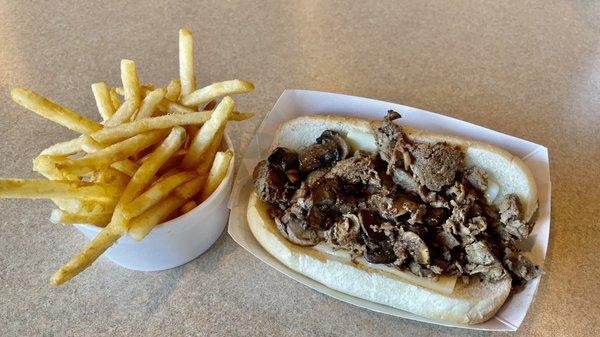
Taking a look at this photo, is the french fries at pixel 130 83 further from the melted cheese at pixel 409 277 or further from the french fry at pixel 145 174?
the melted cheese at pixel 409 277

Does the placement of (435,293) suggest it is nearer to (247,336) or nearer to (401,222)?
(401,222)

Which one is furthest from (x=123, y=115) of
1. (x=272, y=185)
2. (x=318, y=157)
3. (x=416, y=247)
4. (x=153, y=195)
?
(x=416, y=247)

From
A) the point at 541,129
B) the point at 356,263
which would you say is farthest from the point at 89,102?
the point at 541,129

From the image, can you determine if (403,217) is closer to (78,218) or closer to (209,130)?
(209,130)

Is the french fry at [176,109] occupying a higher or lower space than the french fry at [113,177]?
higher

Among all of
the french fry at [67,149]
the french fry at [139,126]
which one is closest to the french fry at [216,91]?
the french fry at [139,126]

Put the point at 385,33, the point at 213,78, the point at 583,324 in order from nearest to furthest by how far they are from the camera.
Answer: the point at 583,324 → the point at 213,78 → the point at 385,33
